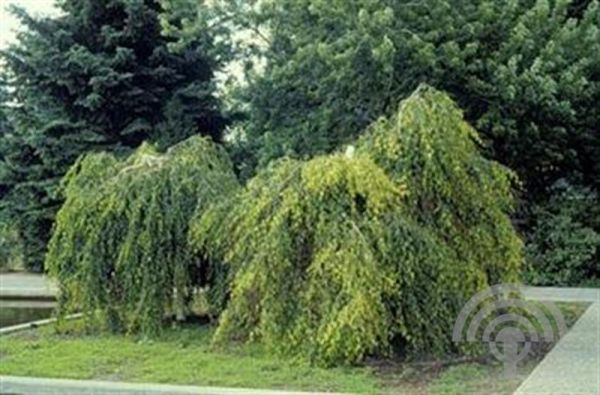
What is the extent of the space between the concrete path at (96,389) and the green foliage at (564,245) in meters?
9.23

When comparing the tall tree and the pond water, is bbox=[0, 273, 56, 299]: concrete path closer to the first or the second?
the pond water

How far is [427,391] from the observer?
A: 23.4ft

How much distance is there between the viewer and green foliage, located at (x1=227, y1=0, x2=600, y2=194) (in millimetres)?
13820

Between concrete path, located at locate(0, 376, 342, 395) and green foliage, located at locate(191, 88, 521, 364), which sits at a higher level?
green foliage, located at locate(191, 88, 521, 364)

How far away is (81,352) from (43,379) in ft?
4.51

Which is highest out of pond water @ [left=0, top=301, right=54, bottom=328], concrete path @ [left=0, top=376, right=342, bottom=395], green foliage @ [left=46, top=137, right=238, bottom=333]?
green foliage @ [left=46, top=137, right=238, bottom=333]

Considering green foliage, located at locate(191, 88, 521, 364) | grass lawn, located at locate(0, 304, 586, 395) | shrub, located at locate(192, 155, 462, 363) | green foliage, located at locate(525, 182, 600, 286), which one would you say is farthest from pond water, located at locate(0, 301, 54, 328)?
green foliage, located at locate(525, 182, 600, 286)

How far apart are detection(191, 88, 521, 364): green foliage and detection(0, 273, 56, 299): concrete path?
17.5 feet

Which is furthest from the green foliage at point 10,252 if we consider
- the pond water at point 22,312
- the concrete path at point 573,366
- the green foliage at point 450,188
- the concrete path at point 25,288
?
the concrete path at point 573,366

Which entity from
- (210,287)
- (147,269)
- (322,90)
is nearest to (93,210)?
(147,269)

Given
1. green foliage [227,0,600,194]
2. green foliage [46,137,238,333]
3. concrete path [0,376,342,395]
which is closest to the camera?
concrete path [0,376,342,395]

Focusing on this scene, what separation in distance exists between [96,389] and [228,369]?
135 centimetres

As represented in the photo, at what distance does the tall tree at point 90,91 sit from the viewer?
17.2 meters

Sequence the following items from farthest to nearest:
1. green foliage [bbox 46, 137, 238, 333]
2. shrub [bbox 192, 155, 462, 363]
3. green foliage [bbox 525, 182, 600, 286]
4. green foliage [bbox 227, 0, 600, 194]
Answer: green foliage [bbox 525, 182, 600, 286]
green foliage [bbox 227, 0, 600, 194]
green foliage [bbox 46, 137, 238, 333]
shrub [bbox 192, 155, 462, 363]
